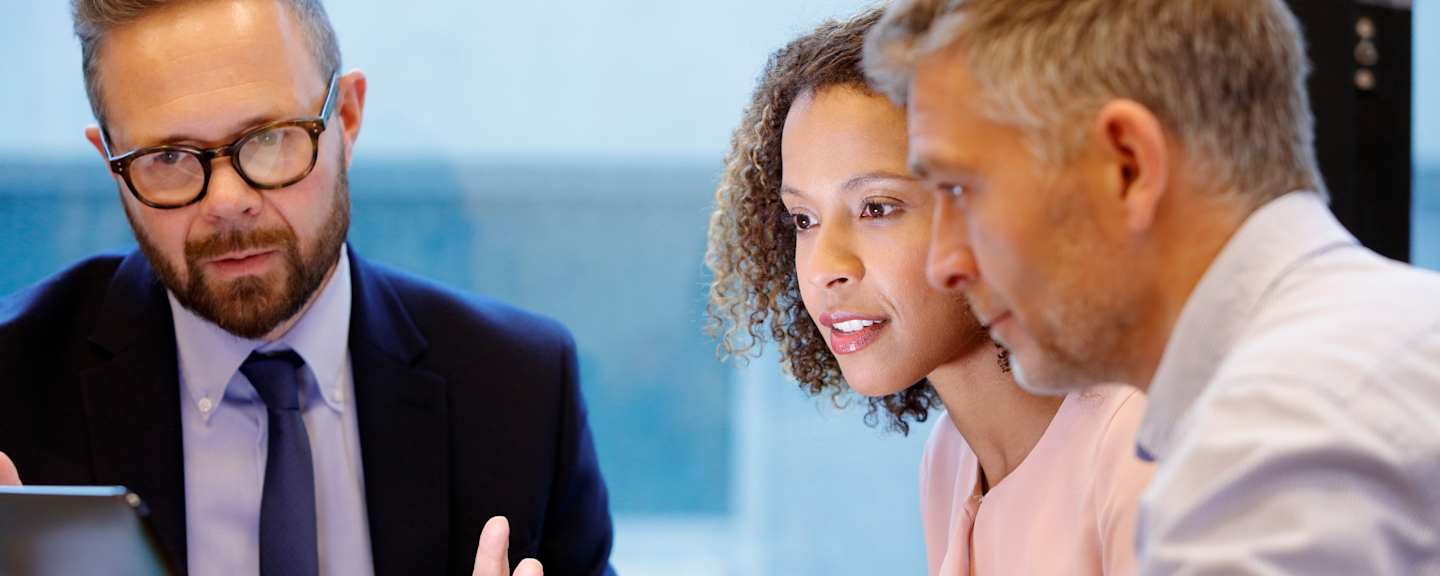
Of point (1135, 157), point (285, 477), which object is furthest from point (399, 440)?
point (1135, 157)

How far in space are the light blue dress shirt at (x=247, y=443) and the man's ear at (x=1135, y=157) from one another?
1.27 m

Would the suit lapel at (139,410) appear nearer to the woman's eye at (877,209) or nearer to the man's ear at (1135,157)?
the woman's eye at (877,209)

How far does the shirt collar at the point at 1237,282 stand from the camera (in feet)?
2.96

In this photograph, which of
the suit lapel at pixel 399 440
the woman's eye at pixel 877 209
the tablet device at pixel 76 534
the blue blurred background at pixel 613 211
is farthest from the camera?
the blue blurred background at pixel 613 211

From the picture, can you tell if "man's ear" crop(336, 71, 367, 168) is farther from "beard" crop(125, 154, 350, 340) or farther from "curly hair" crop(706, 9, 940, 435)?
"curly hair" crop(706, 9, 940, 435)

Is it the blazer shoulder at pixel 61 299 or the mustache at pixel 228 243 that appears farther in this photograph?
the blazer shoulder at pixel 61 299

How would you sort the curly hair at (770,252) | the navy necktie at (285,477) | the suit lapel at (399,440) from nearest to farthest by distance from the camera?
the curly hair at (770,252)
the navy necktie at (285,477)
the suit lapel at (399,440)

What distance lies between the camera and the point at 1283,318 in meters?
0.87

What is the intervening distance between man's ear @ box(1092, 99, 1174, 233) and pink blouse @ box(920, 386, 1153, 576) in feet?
1.17

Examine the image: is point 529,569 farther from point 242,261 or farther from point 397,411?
point 242,261

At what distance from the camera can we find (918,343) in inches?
58.4

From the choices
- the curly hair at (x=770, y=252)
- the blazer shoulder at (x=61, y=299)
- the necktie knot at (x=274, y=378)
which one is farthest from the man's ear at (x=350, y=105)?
the curly hair at (x=770, y=252)

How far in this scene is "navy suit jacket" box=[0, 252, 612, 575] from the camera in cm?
177

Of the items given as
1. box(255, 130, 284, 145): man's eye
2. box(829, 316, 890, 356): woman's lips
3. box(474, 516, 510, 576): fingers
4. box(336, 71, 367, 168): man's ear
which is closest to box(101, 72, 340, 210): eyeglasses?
box(255, 130, 284, 145): man's eye
